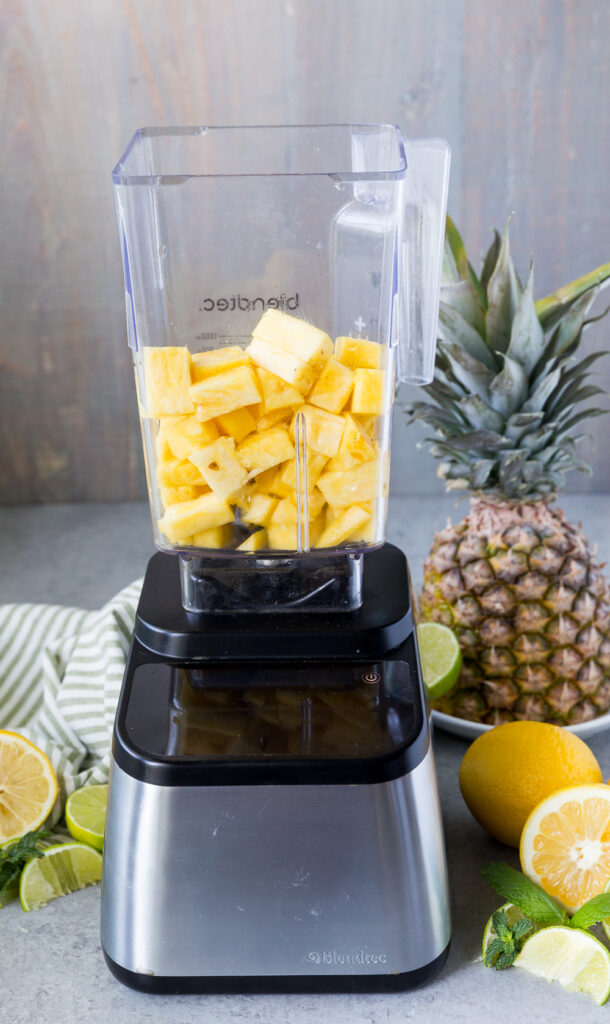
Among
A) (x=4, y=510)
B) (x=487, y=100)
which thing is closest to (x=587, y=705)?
(x=487, y=100)

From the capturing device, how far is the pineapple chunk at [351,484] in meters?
0.81

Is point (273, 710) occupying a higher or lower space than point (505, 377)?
lower

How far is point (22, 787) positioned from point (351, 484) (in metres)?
0.43

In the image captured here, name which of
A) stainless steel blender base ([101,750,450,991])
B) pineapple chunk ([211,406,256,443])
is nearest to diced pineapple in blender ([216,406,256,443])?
pineapple chunk ([211,406,256,443])

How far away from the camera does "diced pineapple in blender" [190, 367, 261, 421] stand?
0.77 metres

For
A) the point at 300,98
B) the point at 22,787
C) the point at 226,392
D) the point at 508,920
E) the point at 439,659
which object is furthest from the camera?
the point at 300,98

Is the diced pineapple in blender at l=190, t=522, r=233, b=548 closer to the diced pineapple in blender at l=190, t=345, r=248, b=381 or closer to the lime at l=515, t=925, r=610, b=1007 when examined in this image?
the diced pineapple in blender at l=190, t=345, r=248, b=381

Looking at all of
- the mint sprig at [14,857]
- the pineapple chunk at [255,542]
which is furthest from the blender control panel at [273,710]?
the mint sprig at [14,857]

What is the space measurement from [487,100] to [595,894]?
1.24 metres

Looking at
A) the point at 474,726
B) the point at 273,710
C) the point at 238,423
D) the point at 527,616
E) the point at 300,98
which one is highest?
the point at 300,98

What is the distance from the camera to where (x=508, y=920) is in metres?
0.87

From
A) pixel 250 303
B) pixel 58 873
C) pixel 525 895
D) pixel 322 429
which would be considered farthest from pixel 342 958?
pixel 250 303

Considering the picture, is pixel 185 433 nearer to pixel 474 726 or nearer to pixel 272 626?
pixel 272 626

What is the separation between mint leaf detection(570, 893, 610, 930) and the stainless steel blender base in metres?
0.12
